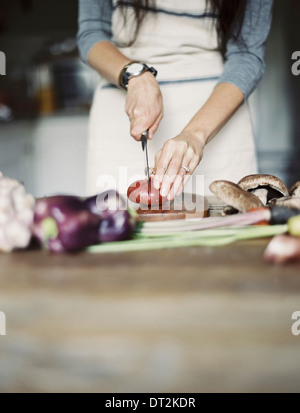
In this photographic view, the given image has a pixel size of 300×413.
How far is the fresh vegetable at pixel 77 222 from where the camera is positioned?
424 millimetres

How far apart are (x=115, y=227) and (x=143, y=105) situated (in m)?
0.41

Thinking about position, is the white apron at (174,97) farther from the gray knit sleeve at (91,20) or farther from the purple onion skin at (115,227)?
the purple onion skin at (115,227)

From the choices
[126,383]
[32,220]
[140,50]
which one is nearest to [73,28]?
[140,50]

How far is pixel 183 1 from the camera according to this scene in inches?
42.4

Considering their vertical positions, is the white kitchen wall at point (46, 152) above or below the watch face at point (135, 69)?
above

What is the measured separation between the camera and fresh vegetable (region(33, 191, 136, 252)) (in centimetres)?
42

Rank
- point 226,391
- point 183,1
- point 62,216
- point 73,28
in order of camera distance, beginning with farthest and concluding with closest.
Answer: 1. point 73,28
2. point 183,1
3. point 62,216
4. point 226,391

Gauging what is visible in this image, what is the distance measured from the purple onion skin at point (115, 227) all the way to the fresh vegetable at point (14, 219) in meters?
0.07

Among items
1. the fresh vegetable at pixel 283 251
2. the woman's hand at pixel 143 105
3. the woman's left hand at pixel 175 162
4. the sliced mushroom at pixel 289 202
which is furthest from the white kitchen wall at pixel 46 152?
the fresh vegetable at pixel 283 251

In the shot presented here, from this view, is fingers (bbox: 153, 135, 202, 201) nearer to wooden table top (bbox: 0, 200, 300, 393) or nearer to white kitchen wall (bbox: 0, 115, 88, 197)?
wooden table top (bbox: 0, 200, 300, 393)

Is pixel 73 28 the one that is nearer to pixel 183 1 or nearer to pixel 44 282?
pixel 183 1

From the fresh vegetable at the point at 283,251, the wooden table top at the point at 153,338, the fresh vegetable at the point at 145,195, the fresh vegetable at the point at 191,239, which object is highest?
the fresh vegetable at the point at 145,195
